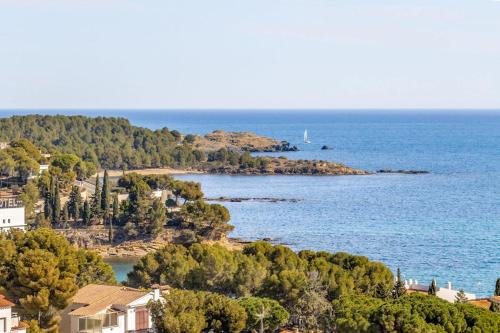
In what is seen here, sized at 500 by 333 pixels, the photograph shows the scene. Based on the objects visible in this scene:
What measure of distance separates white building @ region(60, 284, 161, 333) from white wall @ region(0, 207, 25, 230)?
24.0 metres

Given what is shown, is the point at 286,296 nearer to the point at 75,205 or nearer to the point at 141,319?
the point at 141,319

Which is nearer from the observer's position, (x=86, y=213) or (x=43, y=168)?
(x=86, y=213)

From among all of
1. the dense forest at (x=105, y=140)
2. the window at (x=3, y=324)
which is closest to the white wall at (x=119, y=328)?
the window at (x=3, y=324)

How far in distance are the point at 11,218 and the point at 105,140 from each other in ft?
212

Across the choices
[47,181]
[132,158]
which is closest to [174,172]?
[132,158]

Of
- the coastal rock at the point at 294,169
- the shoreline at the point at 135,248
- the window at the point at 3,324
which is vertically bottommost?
the coastal rock at the point at 294,169

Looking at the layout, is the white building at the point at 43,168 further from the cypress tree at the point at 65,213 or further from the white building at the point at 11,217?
the white building at the point at 11,217

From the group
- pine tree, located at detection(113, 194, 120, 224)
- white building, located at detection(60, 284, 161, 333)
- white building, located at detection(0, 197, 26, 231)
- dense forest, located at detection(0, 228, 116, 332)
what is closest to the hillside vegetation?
pine tree, located at detection(113, 194, 120, 224)

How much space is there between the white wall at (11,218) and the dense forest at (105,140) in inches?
1896

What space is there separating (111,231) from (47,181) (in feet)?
33.4

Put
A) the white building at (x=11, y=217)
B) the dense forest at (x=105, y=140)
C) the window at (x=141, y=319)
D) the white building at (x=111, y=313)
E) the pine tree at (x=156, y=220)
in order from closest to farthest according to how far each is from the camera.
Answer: the white building at (x=111, y=313)
the window at (x=141, y=319)
the white building at (x=11, y=217)
the pine tree at (x=156, y=220)
the dense forest at (x=105, y=140)

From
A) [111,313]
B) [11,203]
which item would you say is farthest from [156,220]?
[111,313]

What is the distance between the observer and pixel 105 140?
386 ft

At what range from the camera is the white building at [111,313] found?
1109 inches
